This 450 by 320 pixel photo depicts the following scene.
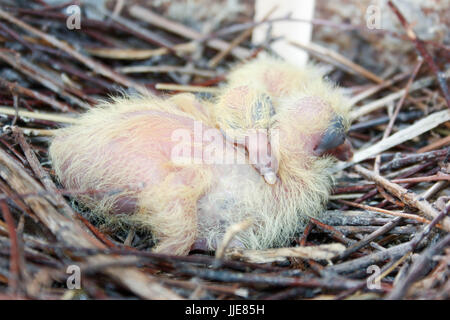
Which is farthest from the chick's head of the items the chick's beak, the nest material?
the nest material

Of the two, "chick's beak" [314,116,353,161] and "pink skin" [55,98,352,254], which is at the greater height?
"chick's beak" [314,116,353,161]

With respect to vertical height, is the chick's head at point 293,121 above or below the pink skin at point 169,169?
above

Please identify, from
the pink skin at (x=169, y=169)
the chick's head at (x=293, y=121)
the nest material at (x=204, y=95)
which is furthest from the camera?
the chick's head at (x=293, y=121)

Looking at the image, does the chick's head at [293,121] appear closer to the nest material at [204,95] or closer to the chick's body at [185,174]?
the chick's body at [185,174]

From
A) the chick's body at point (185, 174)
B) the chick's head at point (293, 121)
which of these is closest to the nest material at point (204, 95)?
the chick's body at point (185, 174)

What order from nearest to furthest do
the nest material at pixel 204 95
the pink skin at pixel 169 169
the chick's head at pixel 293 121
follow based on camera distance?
the nest material at pixel 204 95 < the pink skin at pixel 169 169 < the chick's head at pixel 293 121

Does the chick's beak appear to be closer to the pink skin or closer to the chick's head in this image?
the chick's head
